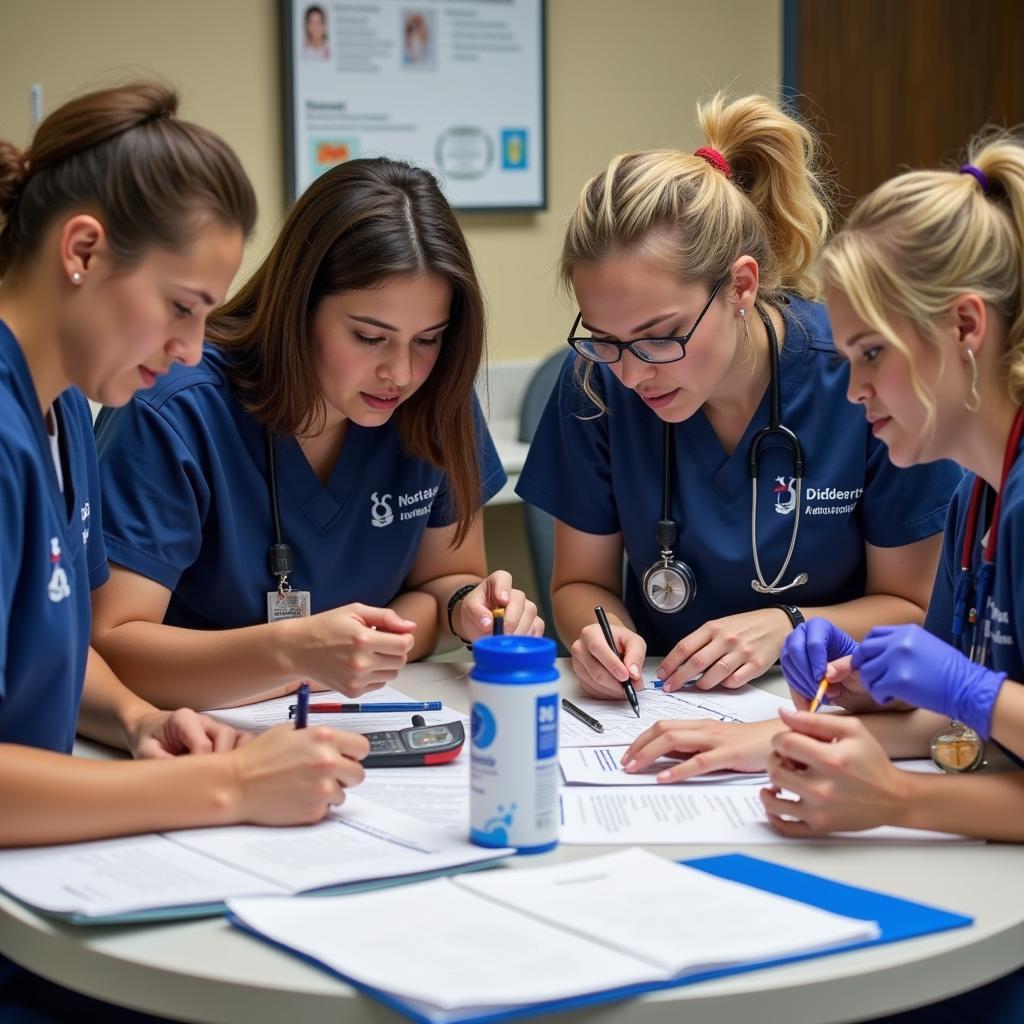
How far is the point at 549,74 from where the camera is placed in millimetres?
3457

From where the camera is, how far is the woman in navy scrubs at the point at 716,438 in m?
1.68

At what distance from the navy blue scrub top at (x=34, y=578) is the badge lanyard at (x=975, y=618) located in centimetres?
85

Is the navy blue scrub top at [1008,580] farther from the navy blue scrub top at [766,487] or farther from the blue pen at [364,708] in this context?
the blue pen at [364,708]

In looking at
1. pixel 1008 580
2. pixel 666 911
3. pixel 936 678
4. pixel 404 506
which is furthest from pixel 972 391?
pixel 404 506

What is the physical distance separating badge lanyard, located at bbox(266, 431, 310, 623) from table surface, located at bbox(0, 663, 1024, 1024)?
712 mm

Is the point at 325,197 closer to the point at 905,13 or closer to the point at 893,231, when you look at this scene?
the point at 893,231

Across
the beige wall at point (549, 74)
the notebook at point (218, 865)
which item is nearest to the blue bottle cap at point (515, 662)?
the notebook at point (218, 865)

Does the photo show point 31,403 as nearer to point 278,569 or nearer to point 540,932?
point 278,569

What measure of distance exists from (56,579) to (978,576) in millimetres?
892

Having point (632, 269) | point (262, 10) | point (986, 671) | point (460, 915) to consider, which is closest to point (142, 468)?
point (632, 269)

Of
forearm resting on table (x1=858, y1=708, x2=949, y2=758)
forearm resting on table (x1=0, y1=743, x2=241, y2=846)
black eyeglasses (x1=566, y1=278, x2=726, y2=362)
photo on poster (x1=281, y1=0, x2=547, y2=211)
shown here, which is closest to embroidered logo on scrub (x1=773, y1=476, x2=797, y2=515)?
black eyeglasses (x1=566, y1=278, x2=726, y2=362)

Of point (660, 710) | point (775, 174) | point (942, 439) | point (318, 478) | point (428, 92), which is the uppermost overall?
point (428, 92)

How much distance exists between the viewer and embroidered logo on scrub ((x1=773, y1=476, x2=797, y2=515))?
5.93 feet

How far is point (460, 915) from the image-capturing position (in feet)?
3.16
